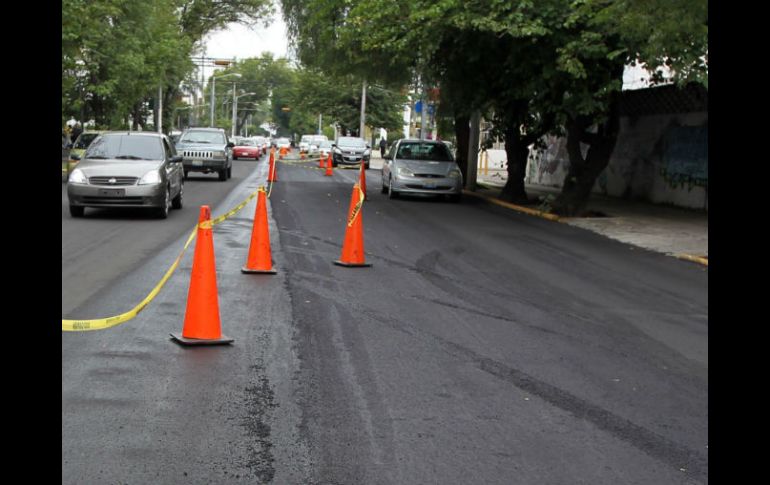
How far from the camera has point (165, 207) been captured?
17.7 metres

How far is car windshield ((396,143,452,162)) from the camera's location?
85.8 ft

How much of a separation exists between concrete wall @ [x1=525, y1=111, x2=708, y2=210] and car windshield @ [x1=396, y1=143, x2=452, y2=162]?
12.1 feet

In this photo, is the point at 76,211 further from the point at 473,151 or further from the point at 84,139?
the point at 473,151

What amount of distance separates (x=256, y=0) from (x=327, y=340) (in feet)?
165

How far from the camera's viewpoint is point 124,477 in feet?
15.1

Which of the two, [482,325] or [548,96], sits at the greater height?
[548,96]

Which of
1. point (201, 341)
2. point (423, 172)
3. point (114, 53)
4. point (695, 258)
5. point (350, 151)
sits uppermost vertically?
point (114, 53)

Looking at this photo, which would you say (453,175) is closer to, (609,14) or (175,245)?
(609,14)

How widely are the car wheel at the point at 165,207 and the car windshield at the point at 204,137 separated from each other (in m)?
16.0

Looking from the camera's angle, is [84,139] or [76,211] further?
[84,139]

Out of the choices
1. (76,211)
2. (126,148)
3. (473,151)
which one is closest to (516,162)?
(473,151)

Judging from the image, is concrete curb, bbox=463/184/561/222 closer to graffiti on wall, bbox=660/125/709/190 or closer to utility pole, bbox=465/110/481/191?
utility pole, bbox=465/110/481/191

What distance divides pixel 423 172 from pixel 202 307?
18.1 m
